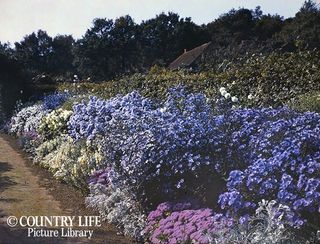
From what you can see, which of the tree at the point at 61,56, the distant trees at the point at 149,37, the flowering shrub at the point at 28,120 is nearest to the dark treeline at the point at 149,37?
the distant trees at the point at 149,37

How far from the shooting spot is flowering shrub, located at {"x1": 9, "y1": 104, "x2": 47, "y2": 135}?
1385cm

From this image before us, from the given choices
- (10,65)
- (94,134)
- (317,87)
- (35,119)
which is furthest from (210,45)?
(94,134)

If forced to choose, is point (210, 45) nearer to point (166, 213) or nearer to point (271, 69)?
point (271, 69)

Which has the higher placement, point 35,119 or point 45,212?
point 35,119

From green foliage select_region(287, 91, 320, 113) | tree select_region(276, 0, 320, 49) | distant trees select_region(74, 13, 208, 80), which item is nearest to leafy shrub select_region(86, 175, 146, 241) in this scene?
green foliage select_region(287, 91, 320, 113)

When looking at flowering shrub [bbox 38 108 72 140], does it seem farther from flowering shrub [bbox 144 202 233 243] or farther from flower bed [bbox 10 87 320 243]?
flowering shrub [bbox 144 202 233 243]

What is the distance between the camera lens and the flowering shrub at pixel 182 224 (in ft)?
13.7

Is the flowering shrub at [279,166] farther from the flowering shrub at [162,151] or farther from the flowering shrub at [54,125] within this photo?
the flowering shrub at [54,125]

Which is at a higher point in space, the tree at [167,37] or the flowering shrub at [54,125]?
the tree at [167,37]

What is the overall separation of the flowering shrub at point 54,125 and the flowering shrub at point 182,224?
589cm

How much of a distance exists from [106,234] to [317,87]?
21.1 feet

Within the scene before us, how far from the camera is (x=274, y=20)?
50.3 meters

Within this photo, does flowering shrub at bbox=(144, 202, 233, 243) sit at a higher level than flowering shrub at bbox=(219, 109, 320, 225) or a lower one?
lower

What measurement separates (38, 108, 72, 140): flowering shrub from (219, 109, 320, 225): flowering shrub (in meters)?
6.11
